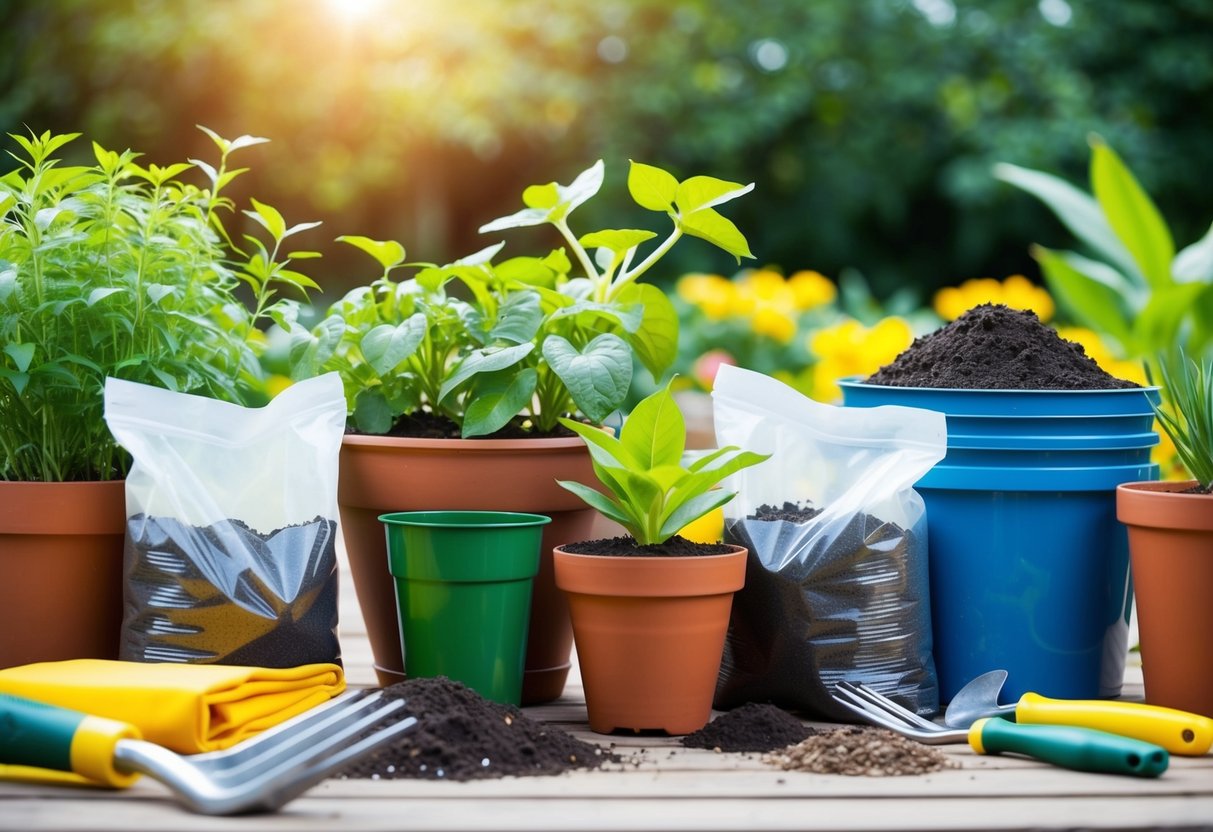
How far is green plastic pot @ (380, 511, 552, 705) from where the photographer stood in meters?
1.33

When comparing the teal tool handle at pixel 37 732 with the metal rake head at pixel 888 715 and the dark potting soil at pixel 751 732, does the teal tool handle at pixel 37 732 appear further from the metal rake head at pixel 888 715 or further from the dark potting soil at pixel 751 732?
the metal rake head at pixel 888 715

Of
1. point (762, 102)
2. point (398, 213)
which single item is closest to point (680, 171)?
point (762, 102)

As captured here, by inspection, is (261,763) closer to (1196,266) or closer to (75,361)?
(75,361)

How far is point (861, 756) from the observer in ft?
3.92

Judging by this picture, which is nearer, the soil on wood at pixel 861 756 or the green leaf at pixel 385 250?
the soil on wood at pixel 861 756

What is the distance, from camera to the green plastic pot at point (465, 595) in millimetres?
1331

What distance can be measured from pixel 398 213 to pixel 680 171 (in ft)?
6.25

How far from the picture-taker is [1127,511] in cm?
136

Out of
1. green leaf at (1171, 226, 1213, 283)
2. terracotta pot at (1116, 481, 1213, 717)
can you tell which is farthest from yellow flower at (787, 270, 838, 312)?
terracotta pot at (1116, 481, 1213, 717)

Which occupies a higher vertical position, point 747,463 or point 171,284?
point 171,284

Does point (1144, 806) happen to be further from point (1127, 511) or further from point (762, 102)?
point (762, 102)

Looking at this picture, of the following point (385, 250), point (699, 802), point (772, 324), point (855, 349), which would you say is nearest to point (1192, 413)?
point (699, 802)

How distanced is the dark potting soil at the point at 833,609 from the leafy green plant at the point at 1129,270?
2.24m

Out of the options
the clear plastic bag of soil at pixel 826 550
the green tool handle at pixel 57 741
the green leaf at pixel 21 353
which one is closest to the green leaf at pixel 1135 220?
the clear plastic bag of soil at pixel 826 550
